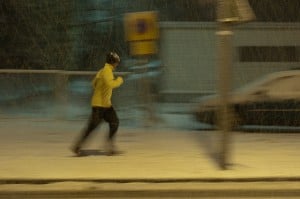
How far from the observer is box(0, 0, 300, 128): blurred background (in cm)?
1506

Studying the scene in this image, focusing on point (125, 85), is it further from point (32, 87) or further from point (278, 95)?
point (278, 95)

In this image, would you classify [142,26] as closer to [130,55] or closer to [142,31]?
[142,31]

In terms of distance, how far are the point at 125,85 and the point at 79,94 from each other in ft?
3.45

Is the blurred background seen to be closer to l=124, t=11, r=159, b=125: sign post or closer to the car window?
l=124, t=11, r=159, b=125: sign post

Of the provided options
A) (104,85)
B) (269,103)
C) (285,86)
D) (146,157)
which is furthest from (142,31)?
(285,86)

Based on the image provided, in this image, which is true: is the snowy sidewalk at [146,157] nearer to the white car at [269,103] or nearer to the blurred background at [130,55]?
the white car at [269,103]

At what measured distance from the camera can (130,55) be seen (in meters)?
22.4

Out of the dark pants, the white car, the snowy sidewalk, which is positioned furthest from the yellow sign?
the white car

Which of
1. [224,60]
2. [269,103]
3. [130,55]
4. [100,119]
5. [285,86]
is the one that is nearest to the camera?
[224,60]

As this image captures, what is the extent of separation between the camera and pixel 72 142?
39.2ft

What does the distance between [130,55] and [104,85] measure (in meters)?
12.4

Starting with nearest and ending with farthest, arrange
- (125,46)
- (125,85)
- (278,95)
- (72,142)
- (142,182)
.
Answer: (142,182), (72,142), (278,95), (125,85), (125,46)

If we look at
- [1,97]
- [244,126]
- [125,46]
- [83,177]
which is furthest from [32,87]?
[125,46]

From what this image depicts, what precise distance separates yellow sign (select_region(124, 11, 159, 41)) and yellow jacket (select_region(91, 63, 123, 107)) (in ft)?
6.46
